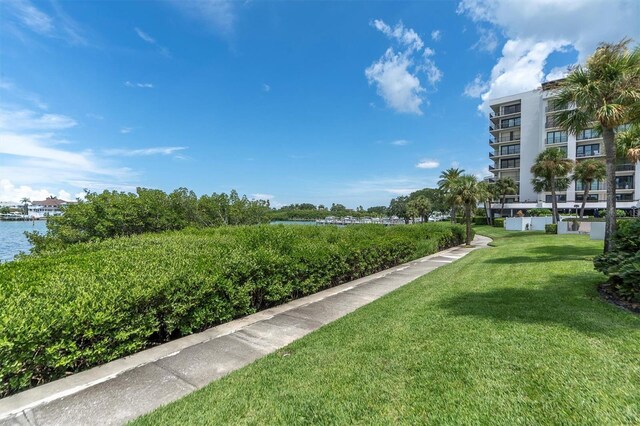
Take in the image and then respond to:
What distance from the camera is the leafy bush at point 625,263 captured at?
5.06 metres

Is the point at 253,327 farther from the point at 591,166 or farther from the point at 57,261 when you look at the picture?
the point at 591,166

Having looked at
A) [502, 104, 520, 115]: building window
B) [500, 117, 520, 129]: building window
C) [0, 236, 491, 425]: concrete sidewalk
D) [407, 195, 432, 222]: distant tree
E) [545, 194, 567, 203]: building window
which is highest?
[502, 104, 520, 115]: building window

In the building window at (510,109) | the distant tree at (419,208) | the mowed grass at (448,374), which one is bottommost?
the mowed grass at (448,374)

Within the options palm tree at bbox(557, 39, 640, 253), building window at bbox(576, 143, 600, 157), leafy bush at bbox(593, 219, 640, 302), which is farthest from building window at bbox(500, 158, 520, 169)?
leafy bush at bbox(593, 219, 640, 302)

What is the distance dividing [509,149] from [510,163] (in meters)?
2.61

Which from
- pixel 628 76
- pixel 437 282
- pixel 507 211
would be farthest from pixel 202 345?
pixel 507 211

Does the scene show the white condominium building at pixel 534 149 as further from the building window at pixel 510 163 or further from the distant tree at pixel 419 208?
the distant tree at pixel 419 208

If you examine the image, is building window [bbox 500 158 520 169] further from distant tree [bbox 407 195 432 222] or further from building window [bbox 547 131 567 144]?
distant tree [bbox 407 195 432 222]

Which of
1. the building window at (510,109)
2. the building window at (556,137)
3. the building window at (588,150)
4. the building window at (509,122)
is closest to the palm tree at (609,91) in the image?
the building window at (588,150)

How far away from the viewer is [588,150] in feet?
155

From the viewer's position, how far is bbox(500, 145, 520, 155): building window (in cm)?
5669

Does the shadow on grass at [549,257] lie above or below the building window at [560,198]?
below

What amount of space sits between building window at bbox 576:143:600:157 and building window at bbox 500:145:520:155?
9.51 m

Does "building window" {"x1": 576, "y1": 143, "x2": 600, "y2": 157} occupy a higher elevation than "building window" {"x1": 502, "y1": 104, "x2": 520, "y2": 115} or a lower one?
lower
